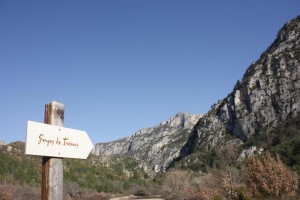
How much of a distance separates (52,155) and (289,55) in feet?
324

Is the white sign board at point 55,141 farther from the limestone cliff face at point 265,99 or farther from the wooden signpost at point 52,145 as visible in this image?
the limestone cliff face at point 265,99

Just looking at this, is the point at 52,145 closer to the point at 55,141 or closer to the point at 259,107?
the point at 55,141

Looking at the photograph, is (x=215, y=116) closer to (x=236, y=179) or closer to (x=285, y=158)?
(x=285, y=158)

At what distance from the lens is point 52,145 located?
4414 mm

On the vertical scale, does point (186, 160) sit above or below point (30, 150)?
above

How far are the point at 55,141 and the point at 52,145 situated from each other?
72mm

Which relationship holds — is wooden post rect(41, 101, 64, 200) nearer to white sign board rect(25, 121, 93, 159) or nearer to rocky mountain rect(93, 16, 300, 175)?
white sign board rect(25, 121, 93, 159)

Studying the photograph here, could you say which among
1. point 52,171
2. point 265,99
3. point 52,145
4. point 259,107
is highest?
point 265,99

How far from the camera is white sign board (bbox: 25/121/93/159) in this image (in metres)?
4.14

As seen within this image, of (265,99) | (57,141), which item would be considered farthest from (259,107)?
(57,141)

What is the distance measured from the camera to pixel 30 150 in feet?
13.4

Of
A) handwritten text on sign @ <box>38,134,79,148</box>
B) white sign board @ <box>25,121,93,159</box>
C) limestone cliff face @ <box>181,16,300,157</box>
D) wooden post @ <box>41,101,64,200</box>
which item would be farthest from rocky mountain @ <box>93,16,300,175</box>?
wooden post @ <box>41,101,64,200</box>

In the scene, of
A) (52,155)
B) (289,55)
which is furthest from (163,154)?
(52,155)

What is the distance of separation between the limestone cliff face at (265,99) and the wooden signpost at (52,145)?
3403 inches
